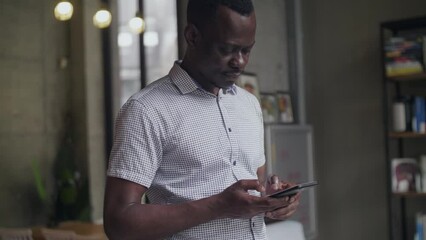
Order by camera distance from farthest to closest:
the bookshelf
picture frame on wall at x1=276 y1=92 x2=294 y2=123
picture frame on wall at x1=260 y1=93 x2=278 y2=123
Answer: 1. picture frame on wall at x1=276 y1=92 x2=294 y2=123
2. picture frame on wall at x1=260 y1=93 x2=278 y2=123
3. the bookshelf

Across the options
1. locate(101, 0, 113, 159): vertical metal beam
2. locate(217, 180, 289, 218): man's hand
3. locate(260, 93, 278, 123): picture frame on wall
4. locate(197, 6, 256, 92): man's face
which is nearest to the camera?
locate(217, 180, 289, 218): man's hand

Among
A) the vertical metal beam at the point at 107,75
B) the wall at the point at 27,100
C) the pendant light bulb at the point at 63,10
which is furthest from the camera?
the vertical metal beam at the point at 107,75

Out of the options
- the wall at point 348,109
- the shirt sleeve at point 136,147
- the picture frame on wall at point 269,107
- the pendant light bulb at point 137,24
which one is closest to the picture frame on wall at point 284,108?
the picture frame on wall at point 269,107

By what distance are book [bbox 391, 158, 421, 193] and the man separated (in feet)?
8.71

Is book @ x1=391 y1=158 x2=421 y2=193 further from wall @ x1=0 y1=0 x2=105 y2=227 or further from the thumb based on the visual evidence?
the thumb

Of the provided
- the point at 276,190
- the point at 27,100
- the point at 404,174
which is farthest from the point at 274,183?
the point at 404,174

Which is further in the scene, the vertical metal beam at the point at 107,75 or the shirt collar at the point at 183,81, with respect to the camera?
the vertical metal beam at the point at 107,75

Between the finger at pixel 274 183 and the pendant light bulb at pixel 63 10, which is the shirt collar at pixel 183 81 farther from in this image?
the pendant light bulb at pixel 63 10

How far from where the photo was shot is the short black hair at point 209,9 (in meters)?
1.29

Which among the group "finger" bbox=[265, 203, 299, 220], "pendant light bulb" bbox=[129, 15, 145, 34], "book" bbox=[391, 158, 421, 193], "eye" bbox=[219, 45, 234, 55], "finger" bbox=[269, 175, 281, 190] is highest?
"pendant light bulb" bbox=[129, 15, 145, 34]

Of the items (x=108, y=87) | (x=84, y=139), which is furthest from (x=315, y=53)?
(x=84, y=139)

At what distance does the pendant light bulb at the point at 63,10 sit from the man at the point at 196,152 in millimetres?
2462

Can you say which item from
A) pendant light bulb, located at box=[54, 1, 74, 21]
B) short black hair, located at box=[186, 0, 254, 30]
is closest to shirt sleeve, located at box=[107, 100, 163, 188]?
short black hair, located at box=[186, 0, 254, 30]

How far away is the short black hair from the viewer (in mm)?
1289
